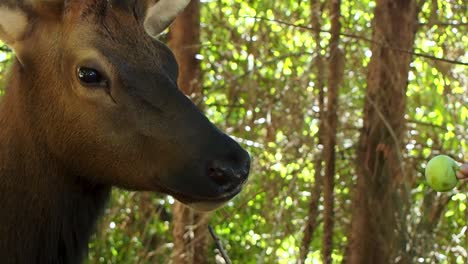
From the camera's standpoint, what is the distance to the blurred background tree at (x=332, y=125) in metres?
6.17

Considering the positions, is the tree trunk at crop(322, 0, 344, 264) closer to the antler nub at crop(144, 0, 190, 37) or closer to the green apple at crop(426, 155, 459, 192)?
the antler nub at crop(144, 0, 190, 37)

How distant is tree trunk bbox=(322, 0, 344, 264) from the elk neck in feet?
9.11

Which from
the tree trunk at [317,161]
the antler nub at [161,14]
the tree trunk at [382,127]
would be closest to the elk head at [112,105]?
the antler nub at [161,14]

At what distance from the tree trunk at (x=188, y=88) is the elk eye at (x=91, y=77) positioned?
2.67 m

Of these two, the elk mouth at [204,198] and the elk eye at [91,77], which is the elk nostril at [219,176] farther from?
the elk eye at [91,77]

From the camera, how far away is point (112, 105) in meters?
4.07

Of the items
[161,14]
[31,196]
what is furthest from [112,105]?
[161,14]

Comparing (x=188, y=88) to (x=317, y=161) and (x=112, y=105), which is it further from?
(x=112, y=105)

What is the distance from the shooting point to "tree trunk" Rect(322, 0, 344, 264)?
6781mm

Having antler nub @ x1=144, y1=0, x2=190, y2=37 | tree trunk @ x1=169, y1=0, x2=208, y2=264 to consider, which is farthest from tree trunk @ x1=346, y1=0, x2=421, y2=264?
antler nub @ x1=144, y1=0, x2=190, y2=37

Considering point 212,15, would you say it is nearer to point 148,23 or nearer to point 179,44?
Answer: point 179,44

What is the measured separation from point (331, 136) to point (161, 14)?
216 cm

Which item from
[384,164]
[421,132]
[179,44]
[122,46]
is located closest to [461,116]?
[421,132]

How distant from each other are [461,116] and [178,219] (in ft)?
6.22
